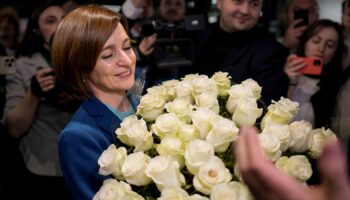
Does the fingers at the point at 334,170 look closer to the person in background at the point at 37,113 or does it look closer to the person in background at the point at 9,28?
the person in background at the point at 37,113

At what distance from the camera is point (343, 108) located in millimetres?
1262

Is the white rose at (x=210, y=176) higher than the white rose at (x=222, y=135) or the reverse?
the reverse

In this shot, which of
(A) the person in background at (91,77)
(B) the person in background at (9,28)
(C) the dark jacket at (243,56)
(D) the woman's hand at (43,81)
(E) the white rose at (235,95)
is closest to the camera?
(E) the white rose at (235,95)

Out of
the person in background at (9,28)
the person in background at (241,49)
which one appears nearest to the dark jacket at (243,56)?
the person in background at (241,49)

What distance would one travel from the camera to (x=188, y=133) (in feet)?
2.77

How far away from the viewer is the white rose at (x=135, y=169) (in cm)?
80

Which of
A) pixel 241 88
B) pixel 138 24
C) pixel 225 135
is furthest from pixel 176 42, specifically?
pixel 225 135

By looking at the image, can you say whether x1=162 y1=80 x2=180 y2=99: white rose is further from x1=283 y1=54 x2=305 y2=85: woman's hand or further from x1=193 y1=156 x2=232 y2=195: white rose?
x1=283 y1=54 x2=305 y2=85: woman's hand

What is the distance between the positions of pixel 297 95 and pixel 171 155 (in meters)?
0.71

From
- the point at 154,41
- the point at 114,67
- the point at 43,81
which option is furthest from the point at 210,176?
the point at 43,81

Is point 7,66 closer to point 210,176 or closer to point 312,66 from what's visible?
point 312,66

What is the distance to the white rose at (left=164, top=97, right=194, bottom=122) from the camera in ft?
2.99

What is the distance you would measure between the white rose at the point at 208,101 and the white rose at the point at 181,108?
2 centimetres

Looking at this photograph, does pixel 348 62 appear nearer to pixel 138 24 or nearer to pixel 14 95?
pixel 138 24
